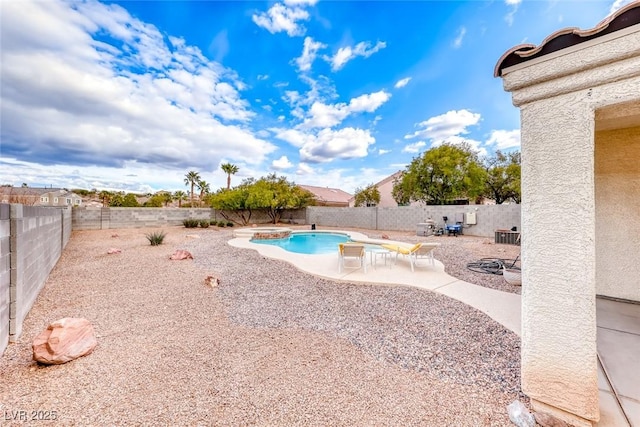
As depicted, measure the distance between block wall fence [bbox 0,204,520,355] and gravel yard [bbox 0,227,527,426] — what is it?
46cm

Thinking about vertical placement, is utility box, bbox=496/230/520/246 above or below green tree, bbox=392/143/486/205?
below

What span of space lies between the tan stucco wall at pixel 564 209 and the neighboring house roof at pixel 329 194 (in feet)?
102

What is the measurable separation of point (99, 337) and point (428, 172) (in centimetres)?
2219

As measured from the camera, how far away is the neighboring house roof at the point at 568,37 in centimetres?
166

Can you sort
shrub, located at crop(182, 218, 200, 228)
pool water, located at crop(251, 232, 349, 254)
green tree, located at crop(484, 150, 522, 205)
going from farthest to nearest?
green tree, located at crop(484, 150, 522, 205), shrub, located at crop(182, 218, 200, 228), pool water, located at crop(251, 232, 349, 254)

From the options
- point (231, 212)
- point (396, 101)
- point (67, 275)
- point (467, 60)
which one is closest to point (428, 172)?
point (396, 101)

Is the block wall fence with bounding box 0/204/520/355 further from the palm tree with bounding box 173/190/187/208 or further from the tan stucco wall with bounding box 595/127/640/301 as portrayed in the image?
the palm tree with bounding box 173/190/187/208

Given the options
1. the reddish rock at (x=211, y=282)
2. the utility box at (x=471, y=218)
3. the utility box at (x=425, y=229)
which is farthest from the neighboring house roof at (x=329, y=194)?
the reddish rock at (x=211, y=282)

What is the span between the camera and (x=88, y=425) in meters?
2.06

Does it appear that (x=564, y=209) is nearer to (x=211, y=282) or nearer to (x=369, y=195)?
(x=211, y=282)

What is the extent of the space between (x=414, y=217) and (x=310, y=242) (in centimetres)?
865

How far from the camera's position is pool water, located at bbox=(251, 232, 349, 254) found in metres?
12.5

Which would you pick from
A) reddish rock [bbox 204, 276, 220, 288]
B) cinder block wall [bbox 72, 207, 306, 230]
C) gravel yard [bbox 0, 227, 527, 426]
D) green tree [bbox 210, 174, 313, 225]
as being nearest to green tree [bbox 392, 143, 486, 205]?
green tree [bbox 210, 174, 313, 225]

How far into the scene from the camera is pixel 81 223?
53.0ft
